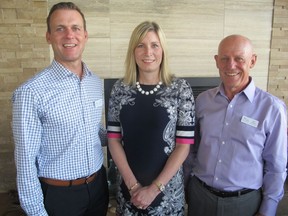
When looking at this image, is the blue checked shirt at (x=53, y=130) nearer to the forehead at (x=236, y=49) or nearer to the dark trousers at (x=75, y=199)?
the dark trousers at (x=75, y=199)

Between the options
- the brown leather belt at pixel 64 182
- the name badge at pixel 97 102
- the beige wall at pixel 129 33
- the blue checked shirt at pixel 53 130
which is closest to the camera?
the blue checked shirt at pixel 53 130

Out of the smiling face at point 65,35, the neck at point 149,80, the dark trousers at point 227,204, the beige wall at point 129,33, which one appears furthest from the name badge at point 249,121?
the beige wall at point 129,33

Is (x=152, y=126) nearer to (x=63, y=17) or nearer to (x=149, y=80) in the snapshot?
(x=149, y=80)

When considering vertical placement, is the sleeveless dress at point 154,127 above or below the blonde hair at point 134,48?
below

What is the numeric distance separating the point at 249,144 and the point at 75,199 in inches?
34.7

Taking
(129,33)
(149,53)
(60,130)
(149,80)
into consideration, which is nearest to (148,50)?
(149,53)

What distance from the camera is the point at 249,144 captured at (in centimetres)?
134

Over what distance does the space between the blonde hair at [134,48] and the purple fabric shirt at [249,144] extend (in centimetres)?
32

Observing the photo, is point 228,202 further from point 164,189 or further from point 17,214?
point 17,214

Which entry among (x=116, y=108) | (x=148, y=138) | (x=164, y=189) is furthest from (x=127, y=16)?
(x=164, y=189)

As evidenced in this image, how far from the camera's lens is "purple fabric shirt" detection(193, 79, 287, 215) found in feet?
4.35

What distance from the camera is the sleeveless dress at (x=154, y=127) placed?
1321mm

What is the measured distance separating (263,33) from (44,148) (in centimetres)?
241

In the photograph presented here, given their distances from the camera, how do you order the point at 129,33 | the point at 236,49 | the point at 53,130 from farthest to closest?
1. the point at 129,33
2. the point at 236,49
3. the point at 53,130
